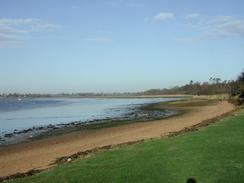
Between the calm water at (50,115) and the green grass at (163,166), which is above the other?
the green grass at (163,166)

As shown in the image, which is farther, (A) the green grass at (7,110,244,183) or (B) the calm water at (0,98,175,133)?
(B) the calm water at (0,98,175,133)

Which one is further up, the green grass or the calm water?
the green grass

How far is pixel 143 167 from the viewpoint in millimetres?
13156

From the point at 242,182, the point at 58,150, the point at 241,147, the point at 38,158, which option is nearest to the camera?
the point at 242,182

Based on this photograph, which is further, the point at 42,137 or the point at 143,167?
the point at 42,137

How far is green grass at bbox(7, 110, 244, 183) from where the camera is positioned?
11.9 meters

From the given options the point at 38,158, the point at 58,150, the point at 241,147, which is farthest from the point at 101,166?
the point at 58,150

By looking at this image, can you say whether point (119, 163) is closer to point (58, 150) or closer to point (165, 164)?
point (165, 164)

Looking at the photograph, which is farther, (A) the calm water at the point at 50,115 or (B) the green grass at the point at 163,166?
A: (A) the calm water at the point at 50,115

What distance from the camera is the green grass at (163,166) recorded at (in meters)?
11.9

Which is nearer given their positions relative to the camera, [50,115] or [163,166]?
[163,166]

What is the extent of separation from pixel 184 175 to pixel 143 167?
161cm

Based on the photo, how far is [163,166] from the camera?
13.2m

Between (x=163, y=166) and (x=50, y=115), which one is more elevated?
(x=163, y=166)
